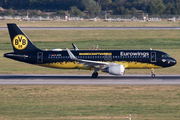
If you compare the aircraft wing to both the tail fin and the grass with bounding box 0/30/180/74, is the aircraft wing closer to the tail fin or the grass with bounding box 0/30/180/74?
the tail fin

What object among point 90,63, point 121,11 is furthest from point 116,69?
point 121,11

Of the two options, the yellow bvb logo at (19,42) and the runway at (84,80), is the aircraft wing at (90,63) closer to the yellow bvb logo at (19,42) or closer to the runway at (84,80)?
the runway at (84,80)

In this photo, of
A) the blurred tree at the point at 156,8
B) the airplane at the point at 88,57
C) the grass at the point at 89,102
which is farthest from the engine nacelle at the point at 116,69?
the blurred tree at the point at 156,8

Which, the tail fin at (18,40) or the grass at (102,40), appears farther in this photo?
the grass at (102,40)

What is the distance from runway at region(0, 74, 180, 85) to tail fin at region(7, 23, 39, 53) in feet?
13.6

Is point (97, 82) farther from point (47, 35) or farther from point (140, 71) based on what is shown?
point (47, 35)

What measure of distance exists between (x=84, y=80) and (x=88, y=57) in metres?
3.63

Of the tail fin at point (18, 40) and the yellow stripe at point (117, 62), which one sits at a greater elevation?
the tail fin at point (18, 40)

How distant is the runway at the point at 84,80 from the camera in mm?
40156

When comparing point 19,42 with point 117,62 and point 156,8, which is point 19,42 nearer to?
point 117,62

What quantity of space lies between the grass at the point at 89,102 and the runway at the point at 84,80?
2.21 metres

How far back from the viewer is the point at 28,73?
48.8 meters

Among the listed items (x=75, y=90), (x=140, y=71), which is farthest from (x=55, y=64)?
(x=140, y=71)

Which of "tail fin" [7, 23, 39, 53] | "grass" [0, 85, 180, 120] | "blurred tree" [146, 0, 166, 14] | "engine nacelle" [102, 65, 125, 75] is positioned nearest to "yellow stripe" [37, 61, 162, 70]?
"engine nacelle" [102, 65, 125, 75]
